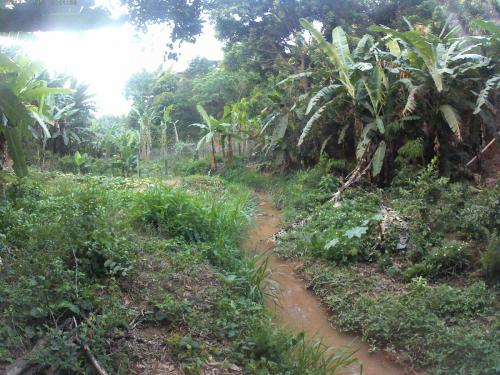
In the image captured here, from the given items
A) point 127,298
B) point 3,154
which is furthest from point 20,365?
point 3,154

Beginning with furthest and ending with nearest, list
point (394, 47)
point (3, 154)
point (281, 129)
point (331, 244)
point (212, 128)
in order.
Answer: point (212, 128) → point (281, 129) → point (394, 47) → point (3, 154) → point (331, 244)

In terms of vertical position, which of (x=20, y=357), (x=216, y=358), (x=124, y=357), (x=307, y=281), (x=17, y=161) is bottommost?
(x=307, y=281)

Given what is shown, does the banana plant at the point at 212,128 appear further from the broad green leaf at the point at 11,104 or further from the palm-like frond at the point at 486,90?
the broad green leaf at the point at 11,104

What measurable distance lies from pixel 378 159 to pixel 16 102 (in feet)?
19.0

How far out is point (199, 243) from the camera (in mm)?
5758

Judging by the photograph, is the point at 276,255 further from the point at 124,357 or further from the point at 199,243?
the point at 124,357

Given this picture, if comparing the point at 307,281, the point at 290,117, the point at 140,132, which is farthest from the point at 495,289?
the point at 140,132

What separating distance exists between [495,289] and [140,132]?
13339mm

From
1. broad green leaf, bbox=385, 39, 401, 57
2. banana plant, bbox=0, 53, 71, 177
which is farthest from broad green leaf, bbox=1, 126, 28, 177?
broad green leaf, bbox=385, 39, 401, 57

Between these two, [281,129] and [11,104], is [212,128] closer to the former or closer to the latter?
[281,129]

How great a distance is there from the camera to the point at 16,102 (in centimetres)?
430

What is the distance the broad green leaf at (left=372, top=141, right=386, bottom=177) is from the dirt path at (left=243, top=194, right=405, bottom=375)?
2.29 meters

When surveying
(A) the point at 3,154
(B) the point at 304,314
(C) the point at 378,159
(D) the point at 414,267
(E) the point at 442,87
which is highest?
(E) the point at 442,87

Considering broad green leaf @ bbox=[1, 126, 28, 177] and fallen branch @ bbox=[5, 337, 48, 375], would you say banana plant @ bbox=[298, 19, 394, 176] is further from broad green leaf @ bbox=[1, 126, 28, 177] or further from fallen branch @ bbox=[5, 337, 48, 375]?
fallen branch @ bbox=[5, 337, 48, 375]
